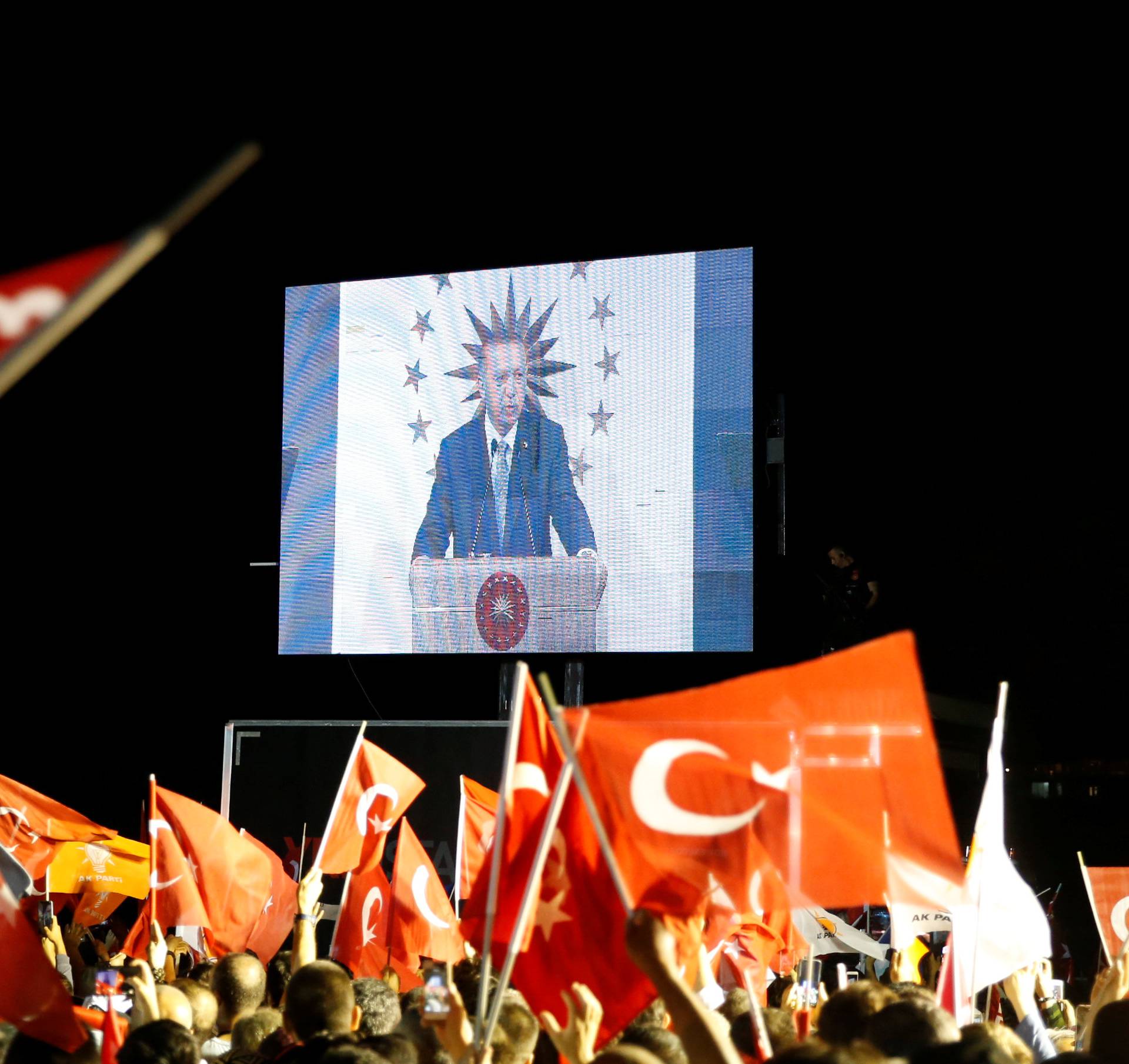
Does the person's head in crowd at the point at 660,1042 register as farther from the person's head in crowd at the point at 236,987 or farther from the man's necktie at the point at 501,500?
the man's necktie at the point at 501,500

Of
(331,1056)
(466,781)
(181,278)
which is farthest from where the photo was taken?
(181,278)

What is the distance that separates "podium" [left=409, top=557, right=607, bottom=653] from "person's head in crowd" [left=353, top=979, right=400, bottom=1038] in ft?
24.1

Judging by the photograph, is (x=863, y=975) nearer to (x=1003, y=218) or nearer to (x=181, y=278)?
(x=1003, y=218)

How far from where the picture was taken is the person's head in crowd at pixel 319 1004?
3.77 m

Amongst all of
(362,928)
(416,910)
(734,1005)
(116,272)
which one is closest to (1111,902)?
(734,1005)

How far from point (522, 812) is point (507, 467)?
7.44 metres

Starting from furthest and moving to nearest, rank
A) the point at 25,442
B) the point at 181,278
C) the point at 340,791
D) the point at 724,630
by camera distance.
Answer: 1. the point at 25,442
2. the point at 181,278
3. the point at 724,630
4. the point at 340,791

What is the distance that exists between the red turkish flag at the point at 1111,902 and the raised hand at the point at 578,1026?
3.33 meters

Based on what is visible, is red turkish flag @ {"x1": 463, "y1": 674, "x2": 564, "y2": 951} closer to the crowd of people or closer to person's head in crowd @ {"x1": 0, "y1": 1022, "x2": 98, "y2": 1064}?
the crowd of people

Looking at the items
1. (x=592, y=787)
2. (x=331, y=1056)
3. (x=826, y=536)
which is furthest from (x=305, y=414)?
(x=331, y=1056)

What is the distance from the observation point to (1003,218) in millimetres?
12953

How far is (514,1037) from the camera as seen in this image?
3703 millimetres

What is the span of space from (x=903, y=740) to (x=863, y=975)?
20.8 feet

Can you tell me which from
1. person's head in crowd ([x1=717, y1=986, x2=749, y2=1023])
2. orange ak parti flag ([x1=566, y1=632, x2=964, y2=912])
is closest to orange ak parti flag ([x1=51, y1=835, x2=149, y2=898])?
person's head in crowd ([x1=717, y1=986, x2=749, y2=1023])
